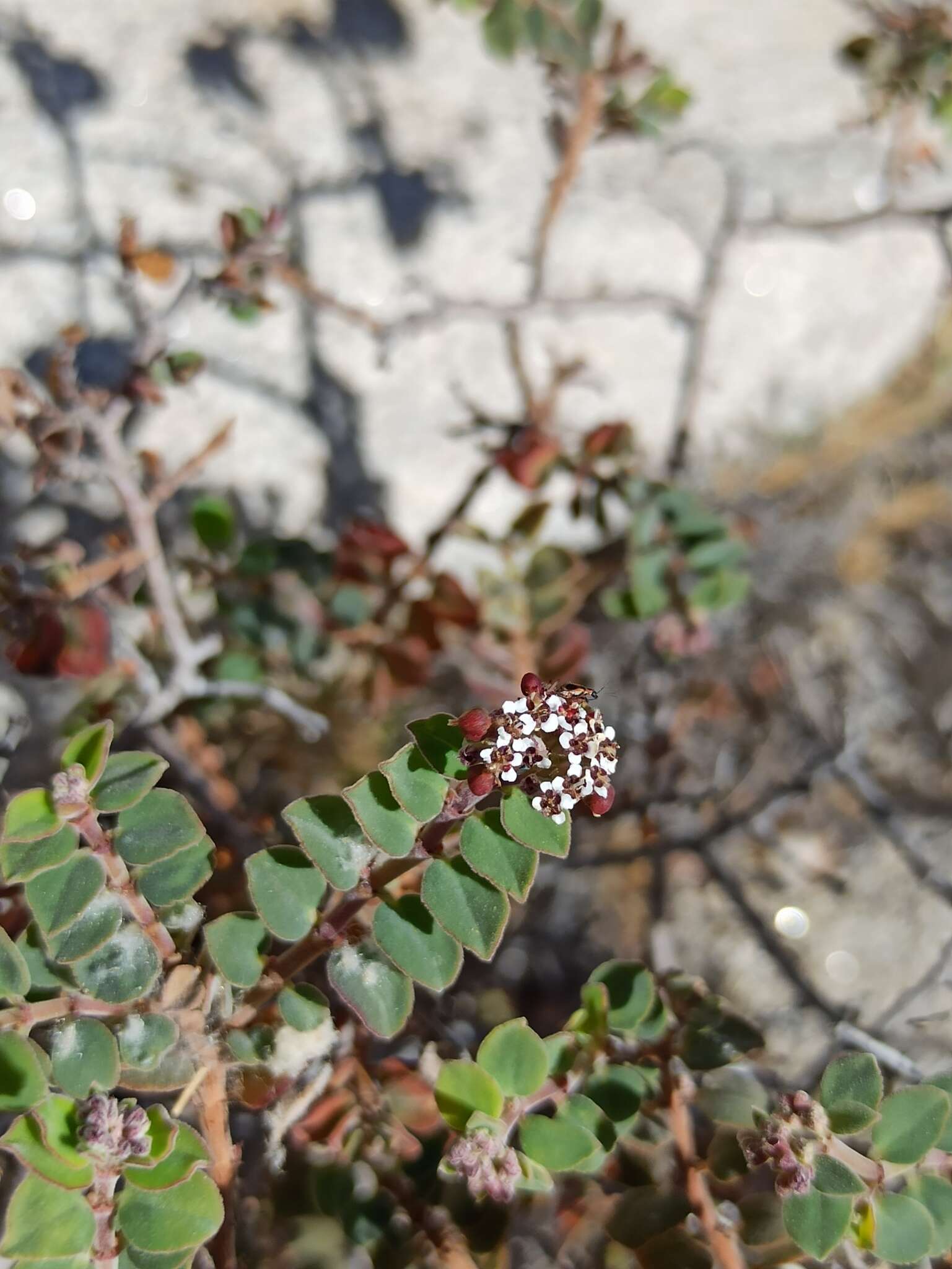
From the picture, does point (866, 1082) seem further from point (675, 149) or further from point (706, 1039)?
point (675, 149)

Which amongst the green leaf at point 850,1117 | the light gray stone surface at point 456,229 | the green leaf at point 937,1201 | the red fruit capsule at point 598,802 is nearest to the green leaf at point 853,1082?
the green leaf at point 850,1117

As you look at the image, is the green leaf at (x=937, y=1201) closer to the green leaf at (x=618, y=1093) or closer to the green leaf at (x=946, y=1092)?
the green leaf at (x=946, y=1092)

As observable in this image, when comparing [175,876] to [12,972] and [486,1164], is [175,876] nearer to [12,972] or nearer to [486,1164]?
[12,972]

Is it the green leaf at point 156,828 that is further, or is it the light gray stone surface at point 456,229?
the light gray stone surface at point 456,229

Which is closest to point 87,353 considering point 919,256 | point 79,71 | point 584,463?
point 79,71

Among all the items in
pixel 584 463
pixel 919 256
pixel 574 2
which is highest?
pixel 574 2

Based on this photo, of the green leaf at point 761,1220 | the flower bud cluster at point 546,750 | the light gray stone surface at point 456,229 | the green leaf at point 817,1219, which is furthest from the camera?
the light gray stone surface at point 456,229

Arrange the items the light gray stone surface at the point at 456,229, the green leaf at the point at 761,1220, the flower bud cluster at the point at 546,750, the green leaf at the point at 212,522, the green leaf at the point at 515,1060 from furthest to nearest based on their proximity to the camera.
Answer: the light gray stone surface at the point at 456,229, the green leaf at the point at 212,522, the green leaf at the point at 761,1220, the green leaf at the point at 515,1060, the flower bud cluster at the point at 546,750
